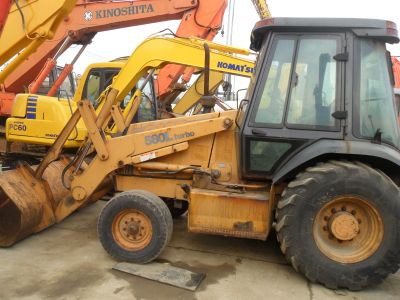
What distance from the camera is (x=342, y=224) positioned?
11.2ft

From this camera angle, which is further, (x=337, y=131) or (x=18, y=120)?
(x=18, y=120)

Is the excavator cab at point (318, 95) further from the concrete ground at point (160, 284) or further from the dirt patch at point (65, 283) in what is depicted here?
the dirt patch at point (65, 283)

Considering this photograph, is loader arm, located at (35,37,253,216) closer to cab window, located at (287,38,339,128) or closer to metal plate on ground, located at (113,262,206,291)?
cab window, located at (287,38,339,128)

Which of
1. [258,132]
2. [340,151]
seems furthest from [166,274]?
[340,151]

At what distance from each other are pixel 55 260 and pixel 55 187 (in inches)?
41.3

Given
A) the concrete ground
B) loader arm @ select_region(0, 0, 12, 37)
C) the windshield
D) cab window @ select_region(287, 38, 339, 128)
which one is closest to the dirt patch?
the concrete ground

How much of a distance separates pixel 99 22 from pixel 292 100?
477 cm

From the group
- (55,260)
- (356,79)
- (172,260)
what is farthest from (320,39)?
(55,260)

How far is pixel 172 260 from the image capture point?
3939 mm

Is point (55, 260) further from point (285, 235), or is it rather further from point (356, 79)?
point (356, 79)

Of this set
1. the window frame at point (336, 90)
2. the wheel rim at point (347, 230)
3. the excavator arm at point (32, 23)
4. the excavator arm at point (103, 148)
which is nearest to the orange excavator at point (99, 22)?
the excavator arm at point (103, 148)

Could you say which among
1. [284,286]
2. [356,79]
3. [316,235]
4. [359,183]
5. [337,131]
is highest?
[356,79]

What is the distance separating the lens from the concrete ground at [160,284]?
3275 mm

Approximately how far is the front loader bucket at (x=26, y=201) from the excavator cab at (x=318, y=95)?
7.64 feet
